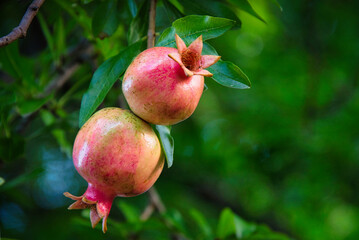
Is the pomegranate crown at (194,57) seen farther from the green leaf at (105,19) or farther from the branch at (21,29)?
the green leaf at (105,19)

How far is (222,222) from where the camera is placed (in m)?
1.17

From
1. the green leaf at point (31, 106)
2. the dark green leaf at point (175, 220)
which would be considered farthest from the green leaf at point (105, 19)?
the dark green leaf at point (175, 220)

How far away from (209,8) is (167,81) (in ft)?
1.18

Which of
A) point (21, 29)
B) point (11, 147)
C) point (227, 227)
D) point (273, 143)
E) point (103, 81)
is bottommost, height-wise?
point (273, 143)

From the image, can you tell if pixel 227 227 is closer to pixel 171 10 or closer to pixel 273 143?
pixel 171 10

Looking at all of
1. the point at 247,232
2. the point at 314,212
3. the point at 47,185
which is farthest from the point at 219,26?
the point at 47,185

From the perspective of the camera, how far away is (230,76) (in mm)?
643

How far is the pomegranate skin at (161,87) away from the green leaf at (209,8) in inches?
11.4

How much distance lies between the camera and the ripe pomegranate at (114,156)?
577 mm

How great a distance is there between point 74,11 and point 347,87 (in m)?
1.91

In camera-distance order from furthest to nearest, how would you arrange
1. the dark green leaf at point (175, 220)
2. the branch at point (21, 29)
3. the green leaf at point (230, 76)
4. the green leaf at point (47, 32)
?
the dark green leaf at point (175, 220) < the green leaf at point (47, 32) < the green leaf at point (230, 76) < the branch at point (21, 29)

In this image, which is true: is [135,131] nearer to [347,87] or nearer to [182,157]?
[182,157]

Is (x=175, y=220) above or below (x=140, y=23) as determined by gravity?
below

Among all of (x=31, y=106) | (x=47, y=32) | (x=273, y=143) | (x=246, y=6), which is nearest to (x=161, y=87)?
(x=246, y=6)
